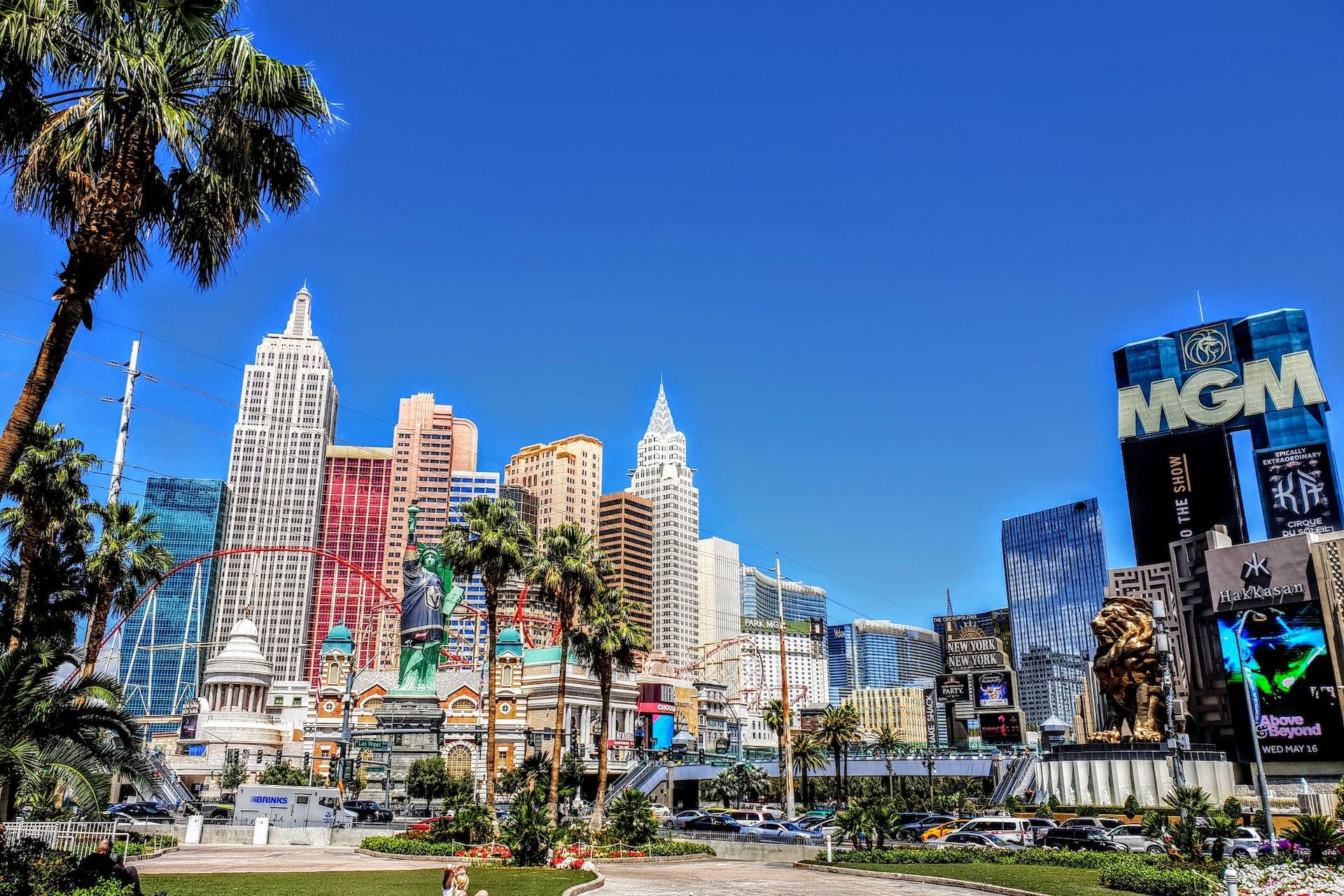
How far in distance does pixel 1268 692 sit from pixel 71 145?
7685 cm

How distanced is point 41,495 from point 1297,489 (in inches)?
4045

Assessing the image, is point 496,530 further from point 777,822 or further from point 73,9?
point 73,9

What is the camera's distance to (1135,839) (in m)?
39.8

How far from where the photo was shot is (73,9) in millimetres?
16828

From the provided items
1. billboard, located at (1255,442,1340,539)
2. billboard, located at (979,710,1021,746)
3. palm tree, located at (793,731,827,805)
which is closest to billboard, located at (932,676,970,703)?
billboard, located at (979,710,1021,746)

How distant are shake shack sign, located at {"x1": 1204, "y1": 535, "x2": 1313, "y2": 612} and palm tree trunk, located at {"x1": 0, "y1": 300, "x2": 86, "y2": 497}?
7653 cm

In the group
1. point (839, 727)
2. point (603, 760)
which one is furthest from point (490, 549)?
point (839, 727)

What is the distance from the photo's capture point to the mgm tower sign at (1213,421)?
102250 millimetres

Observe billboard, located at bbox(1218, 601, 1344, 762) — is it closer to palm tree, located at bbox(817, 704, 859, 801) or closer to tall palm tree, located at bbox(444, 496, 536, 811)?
palm tree, located at bbox(817, 704, 859, 801)

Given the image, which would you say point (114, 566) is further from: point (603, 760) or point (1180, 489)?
point (1180, 489)

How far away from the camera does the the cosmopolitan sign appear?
342 feet

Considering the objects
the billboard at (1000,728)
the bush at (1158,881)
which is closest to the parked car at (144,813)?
the bush at (1158,881)

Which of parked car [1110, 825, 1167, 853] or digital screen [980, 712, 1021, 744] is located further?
digital screen [980, 712, 1021, 744]

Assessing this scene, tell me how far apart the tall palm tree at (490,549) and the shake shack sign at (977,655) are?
226 ft
